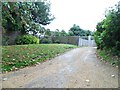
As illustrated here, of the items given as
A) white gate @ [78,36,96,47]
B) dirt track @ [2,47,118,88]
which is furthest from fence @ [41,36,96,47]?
dirt track @ [2,47,118,88]

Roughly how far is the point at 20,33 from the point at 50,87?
36.4 feet

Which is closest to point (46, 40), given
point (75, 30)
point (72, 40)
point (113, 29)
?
point (72, 40)

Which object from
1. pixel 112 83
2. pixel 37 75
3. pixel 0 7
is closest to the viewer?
pixel 112 83

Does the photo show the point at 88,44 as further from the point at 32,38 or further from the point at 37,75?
the point at 37,75

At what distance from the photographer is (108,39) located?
287 inches

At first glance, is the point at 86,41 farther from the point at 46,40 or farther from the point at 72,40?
the point at 46,40

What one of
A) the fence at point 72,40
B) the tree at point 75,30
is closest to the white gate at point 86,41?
the fence at point 72,40

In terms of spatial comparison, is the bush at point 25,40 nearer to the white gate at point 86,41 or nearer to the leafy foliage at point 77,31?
the white gate at point 86,41

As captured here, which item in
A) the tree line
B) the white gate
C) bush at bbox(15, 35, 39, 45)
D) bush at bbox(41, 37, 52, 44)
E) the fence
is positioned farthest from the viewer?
the fence

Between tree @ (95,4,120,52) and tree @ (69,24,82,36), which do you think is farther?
tree @ (69,24,82,36)

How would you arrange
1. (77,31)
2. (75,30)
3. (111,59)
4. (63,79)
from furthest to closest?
(75,30) < (77,31) < (111,59) < (63,79)

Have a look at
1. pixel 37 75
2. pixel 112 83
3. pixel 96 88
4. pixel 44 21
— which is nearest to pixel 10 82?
pixel 37 75

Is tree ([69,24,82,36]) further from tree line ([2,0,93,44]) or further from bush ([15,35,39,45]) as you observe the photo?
bush ([15,35,39,45])

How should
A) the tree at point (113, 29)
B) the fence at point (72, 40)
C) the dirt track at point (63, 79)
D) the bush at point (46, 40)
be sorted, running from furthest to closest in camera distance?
the fence at point (72, 40) → the bush at point (46, 40) → the tree at point (113, 29) → the dirt track at point (63, 79)
